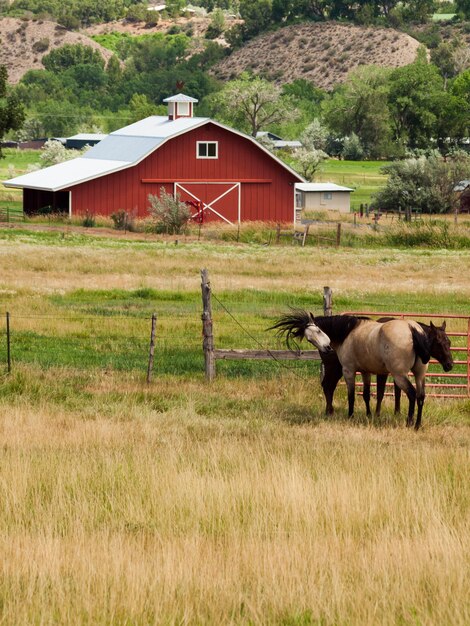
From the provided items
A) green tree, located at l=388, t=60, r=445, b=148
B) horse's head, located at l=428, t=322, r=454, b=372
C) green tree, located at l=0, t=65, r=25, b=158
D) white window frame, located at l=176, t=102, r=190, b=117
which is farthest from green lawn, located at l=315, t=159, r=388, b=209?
horse's head, located at l=428, t=322, r=454, b=372

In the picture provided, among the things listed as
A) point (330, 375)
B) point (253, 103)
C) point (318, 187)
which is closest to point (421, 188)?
point (318, 187)

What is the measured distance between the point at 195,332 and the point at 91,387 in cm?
650

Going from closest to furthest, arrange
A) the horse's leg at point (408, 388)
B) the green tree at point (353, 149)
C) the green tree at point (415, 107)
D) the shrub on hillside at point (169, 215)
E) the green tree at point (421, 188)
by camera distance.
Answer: the horse's leg at point (408, 388) < the shrub on hillside at point (169, 215) < the green tree at point (421, 188) < the green tree at point (415, 107) < the green tree at point (353, 149)

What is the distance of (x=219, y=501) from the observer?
10.3 metres

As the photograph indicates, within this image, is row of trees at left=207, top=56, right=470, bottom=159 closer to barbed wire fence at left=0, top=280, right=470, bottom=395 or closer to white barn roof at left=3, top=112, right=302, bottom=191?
white barn roof at left=3, top=112, right=302, bottom=191

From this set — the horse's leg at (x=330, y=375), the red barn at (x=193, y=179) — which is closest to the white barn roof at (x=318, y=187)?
the red barn at (x=193, y=179)

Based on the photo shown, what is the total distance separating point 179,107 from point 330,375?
56.4 m

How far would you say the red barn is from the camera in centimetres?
6188

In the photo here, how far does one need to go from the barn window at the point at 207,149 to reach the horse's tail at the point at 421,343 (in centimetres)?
4894

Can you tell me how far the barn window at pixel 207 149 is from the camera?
63.9 m

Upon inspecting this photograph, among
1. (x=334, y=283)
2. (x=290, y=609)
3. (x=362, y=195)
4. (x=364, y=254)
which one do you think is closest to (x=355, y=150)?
(x=362, y=195)

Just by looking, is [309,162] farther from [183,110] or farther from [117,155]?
[117,155]

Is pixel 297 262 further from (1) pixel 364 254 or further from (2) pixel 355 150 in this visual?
(2) pixel 355 150

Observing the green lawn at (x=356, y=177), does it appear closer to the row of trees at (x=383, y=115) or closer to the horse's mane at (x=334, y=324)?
the row of trees at (x=383, y=115)
